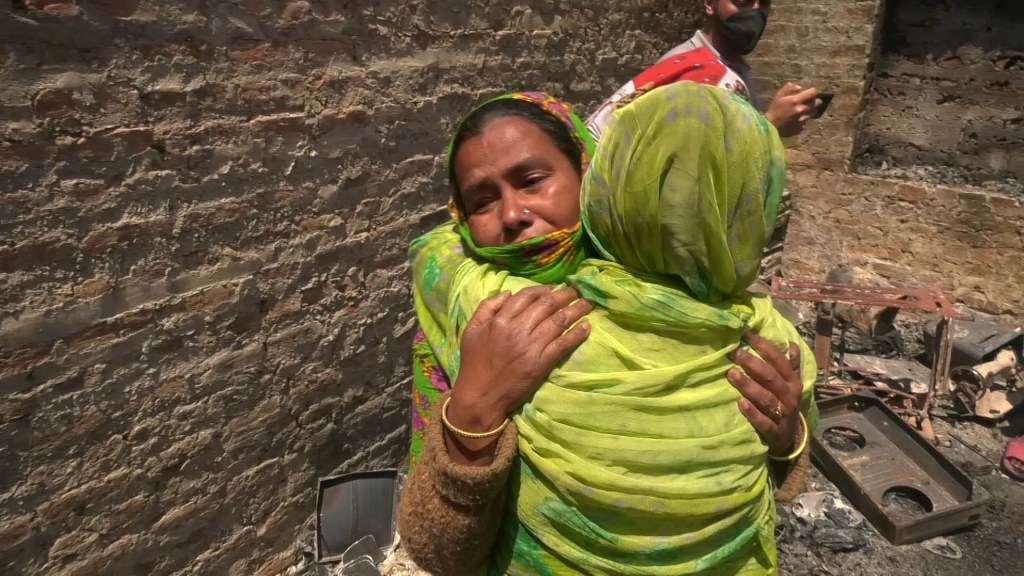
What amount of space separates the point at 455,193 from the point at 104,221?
1.21 metres

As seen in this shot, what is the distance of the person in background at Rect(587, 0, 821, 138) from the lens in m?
2.74

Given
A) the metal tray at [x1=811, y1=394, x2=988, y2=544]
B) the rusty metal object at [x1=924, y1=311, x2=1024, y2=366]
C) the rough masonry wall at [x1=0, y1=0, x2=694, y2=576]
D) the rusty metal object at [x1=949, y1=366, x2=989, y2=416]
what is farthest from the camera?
the rusty metal object at [x1=924, y1=311, x2=1024, y2=366]

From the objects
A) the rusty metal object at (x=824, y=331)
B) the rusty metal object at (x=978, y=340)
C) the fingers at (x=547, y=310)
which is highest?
the fingers at (x=547, y=310)

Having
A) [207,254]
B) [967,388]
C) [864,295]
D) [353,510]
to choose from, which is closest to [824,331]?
[864,295]

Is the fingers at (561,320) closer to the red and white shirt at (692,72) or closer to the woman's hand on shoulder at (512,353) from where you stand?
the woman's hand on shoulder at (512,353)

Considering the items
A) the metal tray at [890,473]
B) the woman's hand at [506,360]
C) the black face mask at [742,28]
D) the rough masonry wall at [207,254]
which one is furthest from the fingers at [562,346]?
the metal tray at [890,473]

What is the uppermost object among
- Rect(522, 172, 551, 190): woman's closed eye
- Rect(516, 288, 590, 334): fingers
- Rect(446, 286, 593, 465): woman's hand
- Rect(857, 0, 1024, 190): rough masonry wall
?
Rect(522, 172, 551, 190): woman's closed eye

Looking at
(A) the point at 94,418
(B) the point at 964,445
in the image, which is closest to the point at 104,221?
(A) the point at 94,418

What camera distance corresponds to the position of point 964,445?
13.7 ft

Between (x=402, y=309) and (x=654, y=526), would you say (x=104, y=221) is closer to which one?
(x=402, y=309)

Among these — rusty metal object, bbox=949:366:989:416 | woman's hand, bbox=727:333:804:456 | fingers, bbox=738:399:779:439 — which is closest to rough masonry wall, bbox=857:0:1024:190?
rusty metal object, bbox=949:366:989:416

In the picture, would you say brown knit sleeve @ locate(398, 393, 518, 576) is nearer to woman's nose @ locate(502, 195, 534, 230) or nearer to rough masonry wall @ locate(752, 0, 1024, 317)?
woman's nose @ locate(502, 195, 534, 230)

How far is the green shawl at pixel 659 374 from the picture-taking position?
3.37 feet

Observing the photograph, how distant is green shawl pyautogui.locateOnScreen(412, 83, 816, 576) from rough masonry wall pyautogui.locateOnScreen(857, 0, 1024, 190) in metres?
5.54
